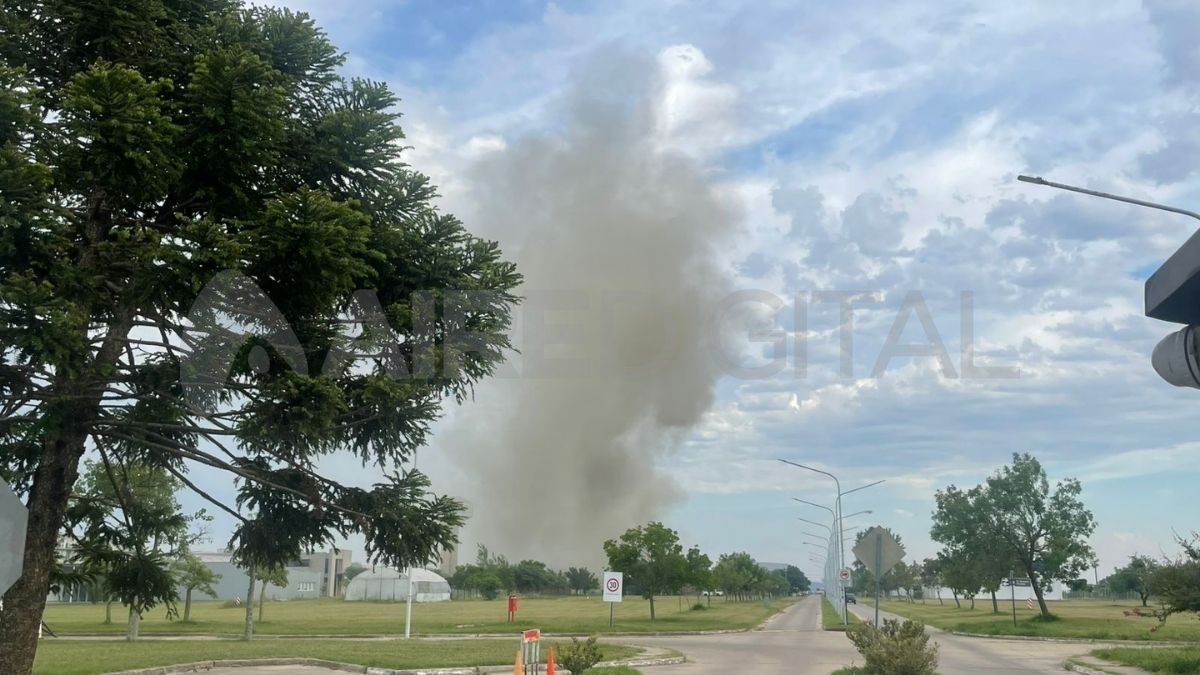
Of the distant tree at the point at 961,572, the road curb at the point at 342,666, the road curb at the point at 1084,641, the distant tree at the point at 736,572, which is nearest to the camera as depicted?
the road curb at the point at 342,666

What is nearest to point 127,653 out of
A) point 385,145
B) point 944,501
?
point 385,145

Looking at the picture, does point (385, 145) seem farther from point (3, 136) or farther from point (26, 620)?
point (26, 620)

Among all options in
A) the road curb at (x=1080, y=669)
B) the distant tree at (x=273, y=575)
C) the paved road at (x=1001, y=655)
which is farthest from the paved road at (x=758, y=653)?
the distant tree at (x=273, y=575)

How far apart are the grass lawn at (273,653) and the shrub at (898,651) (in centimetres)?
544

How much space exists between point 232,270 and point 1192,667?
887 inches

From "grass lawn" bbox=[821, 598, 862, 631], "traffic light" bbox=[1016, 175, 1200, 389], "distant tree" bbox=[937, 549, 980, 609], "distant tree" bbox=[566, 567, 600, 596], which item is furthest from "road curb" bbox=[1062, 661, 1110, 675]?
"distant tree" bbox=[566, 567, 600, 596]

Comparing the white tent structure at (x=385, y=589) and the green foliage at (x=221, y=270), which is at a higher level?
the green foliage at (x=221, y=270)

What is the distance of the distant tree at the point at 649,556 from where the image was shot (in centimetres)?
5516

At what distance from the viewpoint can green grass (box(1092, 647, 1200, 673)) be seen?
78.0 feet

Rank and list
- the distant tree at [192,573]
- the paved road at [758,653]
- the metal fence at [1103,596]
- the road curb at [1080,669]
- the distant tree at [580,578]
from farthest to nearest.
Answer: the distant tree at [580,578] < the metal fence at [1103,596] < the distant tree at [192,573] < the paved road at [758,653] < the road curb at [1080,669]

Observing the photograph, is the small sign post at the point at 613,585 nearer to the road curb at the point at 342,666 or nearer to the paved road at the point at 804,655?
the paved road at the point at 804,655

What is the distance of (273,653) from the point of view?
29.0m

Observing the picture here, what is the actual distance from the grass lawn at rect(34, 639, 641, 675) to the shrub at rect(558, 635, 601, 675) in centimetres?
231

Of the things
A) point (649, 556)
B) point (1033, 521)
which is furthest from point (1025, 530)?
point (649, 556)
